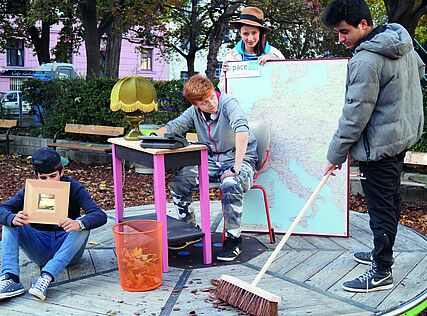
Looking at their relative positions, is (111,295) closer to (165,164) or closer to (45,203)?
(45,203)

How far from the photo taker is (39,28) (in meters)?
19.0

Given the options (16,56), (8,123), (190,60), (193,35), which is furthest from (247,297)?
(16,56)

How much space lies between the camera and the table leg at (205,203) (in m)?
3.66

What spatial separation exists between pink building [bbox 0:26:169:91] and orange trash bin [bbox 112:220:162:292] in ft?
73.3

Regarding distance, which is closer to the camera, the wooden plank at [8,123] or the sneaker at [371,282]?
the sneaker at [371,282]

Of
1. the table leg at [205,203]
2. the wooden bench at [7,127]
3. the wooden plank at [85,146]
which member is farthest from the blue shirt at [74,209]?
the wooden bench at [7,127]

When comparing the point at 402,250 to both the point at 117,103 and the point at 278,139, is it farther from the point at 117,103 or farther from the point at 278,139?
the point at 117,103

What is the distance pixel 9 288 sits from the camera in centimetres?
314

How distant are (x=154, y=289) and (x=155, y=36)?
56.7 ft

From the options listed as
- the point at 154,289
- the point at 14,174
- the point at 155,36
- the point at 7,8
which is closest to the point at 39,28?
the point at 7,8

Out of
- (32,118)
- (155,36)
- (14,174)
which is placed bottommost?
(14,174)

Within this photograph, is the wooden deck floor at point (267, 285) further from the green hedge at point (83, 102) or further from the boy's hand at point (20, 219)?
the green hedge at point (83, 102)

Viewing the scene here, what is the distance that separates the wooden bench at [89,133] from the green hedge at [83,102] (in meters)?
0.28

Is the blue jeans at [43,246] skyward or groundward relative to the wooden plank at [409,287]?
skyward
